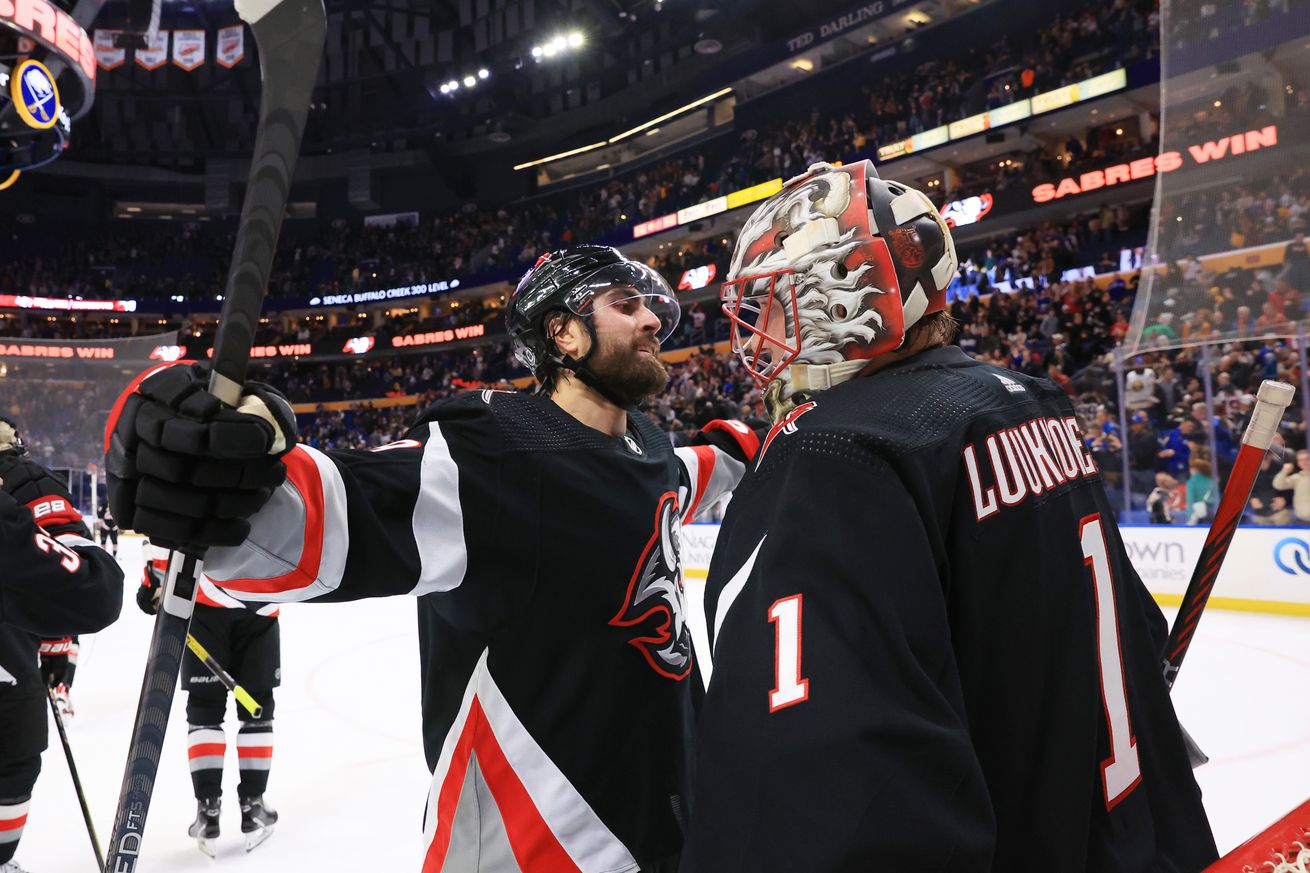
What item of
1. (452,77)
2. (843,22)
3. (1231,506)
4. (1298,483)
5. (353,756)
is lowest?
(353,756)

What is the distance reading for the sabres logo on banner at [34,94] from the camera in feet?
28.9

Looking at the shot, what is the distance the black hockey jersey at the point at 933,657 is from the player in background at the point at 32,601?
1.97m

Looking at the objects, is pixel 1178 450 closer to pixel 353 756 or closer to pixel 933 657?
pixel 353 756

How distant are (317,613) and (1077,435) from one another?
8.32 meters

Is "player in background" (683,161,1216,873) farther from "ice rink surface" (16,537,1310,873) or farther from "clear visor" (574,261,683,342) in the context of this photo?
"ice rink surface" (16,537,1310,873)

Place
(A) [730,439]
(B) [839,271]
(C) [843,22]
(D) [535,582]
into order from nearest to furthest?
(B) [839,271] → (D) [535,582] → (A) [730,439] → (C) [843,22]

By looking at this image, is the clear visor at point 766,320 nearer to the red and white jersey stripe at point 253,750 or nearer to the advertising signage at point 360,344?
the red and white jersey stripe at point 253,750

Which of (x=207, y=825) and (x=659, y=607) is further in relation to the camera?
(x=207, y=825)

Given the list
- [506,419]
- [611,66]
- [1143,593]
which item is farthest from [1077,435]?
[611,66]

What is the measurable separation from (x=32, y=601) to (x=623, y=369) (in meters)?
1.58

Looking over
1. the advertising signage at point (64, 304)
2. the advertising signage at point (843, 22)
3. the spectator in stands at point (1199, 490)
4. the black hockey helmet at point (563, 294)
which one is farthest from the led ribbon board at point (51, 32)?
the advertising signage at point (64, 304)

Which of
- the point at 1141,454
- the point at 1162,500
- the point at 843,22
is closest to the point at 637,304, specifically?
the point at 1162,500

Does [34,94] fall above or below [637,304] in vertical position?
above

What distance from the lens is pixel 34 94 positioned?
9.03 m
